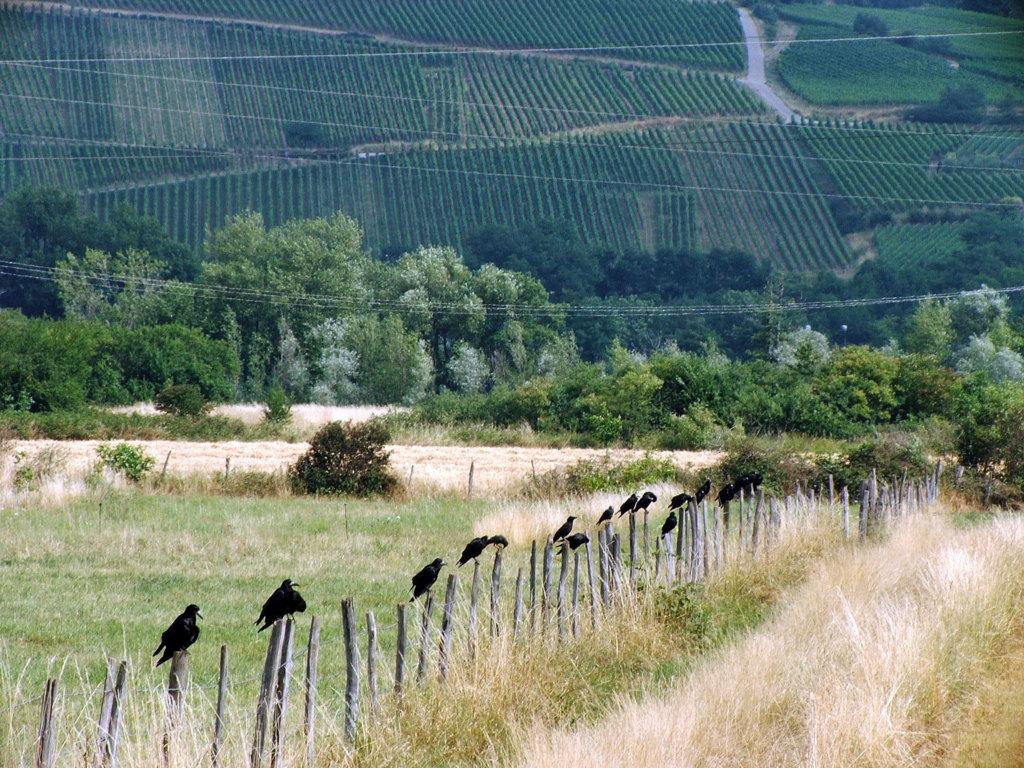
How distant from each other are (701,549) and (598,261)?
78.0 metres

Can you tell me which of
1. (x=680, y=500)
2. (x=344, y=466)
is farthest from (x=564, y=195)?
(x=680, y=500)

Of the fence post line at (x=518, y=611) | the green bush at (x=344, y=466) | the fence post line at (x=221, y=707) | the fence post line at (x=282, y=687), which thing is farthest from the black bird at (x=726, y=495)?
the green bush at (x=344, y=466)

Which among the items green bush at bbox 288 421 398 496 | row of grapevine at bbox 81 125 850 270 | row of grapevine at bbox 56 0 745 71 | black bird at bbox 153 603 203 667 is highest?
row of grapevine at bbox 56 0 745 71

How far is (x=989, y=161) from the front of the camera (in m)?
88.1

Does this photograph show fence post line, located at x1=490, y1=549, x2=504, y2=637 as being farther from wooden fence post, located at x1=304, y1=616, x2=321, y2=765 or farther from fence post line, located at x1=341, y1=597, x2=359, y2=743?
wooden fence post, located at x1=304, y1=616, x2=321, y2=765

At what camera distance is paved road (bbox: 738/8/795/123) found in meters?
98.9

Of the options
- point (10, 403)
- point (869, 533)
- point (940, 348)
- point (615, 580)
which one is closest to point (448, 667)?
point (615, 580)

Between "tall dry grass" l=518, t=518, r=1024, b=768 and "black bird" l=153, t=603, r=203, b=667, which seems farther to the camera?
"tall dry grass" l=518, t=518, r=1024, b=768

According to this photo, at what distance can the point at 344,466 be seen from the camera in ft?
74.1

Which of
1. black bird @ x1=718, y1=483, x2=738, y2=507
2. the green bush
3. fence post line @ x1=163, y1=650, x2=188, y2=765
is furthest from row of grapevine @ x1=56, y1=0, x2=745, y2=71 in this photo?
fence post line @ x1=163, y1=650, x2=188, y2=765

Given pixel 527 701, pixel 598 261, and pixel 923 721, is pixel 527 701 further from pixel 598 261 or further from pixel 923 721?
pixel 598 261

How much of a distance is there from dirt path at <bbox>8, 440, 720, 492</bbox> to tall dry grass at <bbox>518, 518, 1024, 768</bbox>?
540 inches

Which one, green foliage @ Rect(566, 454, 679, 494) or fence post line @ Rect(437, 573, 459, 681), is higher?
fence post line @ Rect(437, 573, 459, 681)

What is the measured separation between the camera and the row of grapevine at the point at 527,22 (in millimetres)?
110250
